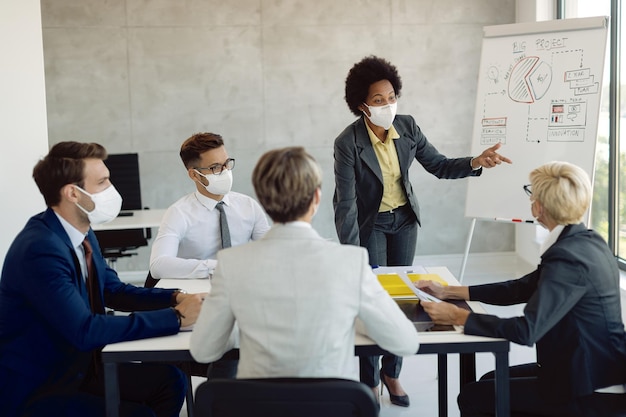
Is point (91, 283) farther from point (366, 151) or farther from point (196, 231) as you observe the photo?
point (366, 151)

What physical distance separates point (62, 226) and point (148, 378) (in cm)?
63

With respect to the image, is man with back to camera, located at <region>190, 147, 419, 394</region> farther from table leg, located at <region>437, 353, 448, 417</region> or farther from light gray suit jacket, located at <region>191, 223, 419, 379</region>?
table leg, located at <region>437, 353, 448, 417</region>

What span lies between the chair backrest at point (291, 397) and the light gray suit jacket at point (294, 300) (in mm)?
145

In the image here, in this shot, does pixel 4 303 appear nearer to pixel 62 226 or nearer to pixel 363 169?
pixel 62 226

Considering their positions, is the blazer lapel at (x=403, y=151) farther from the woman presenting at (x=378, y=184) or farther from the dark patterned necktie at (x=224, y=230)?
the dark patterned necktie at (x=224, y=230)

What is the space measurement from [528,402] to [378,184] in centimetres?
144

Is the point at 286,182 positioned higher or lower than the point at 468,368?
higher

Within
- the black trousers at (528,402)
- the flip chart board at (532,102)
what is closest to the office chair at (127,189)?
the flip chart board at (532,102)

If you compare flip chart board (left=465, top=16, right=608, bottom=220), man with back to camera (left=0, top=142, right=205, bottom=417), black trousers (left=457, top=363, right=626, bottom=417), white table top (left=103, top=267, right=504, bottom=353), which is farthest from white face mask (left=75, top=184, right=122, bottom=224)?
flip chart board (left=465, top=16, right=608, bottom=220)

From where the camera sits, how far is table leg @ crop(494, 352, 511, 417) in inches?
87.9

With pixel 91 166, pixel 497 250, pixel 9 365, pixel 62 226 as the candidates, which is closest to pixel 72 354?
pixel 9 365

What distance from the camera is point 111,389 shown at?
2223 millimetres

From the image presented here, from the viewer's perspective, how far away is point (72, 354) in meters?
2.39

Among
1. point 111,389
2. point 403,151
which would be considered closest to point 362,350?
point 111,389
